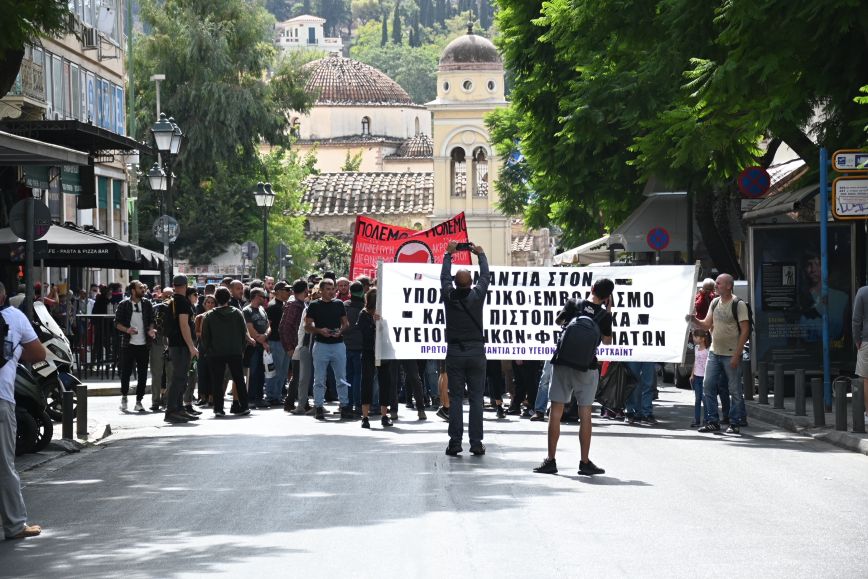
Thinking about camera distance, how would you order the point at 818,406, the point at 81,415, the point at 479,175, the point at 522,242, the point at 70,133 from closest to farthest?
the point at 81,415 → the point at 818,406 → the point at 70,133 → the point at 479,175 → the point at 522,242

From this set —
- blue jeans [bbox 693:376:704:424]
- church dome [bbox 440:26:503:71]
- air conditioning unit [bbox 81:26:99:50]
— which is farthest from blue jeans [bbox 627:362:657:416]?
church dome [bbox 440:26:503:71]

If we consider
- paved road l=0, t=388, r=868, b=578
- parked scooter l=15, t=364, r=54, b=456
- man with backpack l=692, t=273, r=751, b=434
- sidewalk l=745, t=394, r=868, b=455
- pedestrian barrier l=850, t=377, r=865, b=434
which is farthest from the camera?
man with backpack l=692, t=273, r=751, b=434

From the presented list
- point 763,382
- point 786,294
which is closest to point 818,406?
point 763,382

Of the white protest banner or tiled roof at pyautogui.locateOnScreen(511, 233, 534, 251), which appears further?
tiled roof at pyautogui.locateOnScreen(511, 233, 534, 251)

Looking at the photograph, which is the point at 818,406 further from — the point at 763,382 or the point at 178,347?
the point at 178,347

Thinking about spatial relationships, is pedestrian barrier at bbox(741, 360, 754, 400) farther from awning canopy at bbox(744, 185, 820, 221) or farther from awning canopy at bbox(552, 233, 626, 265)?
awning canopy at bbox(552, 233, 626, 265)

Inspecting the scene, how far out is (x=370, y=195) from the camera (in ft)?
419

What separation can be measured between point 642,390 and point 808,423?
2338 mm

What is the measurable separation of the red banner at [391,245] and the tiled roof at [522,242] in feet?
292

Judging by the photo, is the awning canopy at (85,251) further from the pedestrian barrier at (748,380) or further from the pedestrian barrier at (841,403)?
the pedestrian barrier at (841,403)

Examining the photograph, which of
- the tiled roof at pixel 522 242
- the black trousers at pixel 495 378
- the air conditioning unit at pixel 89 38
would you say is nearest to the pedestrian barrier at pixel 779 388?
the black trousers at pixel 495 378

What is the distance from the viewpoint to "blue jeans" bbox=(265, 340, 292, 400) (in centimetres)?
2508

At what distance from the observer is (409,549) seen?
408 inches

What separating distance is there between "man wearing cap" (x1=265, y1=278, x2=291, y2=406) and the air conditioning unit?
20021 mm
